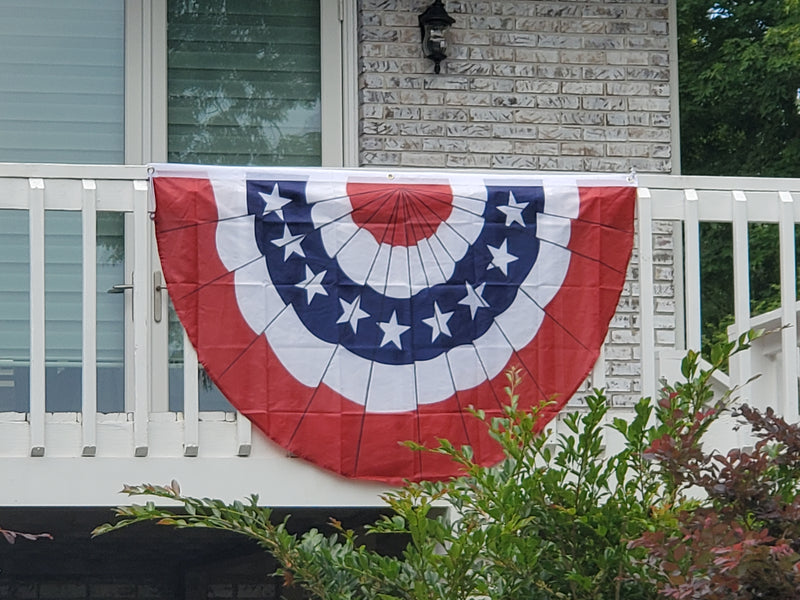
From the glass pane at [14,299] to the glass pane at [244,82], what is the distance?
0.79 meters

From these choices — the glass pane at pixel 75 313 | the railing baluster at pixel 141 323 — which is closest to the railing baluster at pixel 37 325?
the railing baluster at pixel 141 323

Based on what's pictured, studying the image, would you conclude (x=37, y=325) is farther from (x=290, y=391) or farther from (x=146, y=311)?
(x=290, y=391)

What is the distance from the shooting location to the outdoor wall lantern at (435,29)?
6188 millimetres

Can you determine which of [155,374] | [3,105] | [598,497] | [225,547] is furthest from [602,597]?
[3,105]

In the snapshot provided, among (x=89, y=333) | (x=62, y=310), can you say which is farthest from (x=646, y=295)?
(x=62, y=310)

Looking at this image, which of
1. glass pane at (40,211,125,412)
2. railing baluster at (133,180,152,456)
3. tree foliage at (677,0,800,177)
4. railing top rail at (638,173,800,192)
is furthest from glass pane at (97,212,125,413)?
tree foliage at (677,0,800,177)

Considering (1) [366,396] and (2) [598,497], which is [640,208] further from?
(2) [598,497]

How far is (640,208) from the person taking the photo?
185 inches

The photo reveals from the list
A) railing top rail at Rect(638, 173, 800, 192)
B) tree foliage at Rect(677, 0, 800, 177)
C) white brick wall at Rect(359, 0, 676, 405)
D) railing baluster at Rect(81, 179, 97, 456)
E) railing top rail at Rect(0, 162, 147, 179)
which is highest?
tree foliage at Rect(677, 0, 800, 177)

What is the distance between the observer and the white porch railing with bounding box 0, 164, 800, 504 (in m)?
4.39

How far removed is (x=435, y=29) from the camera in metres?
6.21

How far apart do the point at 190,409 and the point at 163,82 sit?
87.8 inches

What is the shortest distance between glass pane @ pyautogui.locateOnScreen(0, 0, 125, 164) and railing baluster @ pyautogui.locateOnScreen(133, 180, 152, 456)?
5.60ft

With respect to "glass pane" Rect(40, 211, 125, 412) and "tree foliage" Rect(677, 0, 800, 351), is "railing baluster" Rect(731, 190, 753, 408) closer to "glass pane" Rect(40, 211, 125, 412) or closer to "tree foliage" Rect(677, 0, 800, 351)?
"glass pane" Rect(40, 211, 125, 412)
